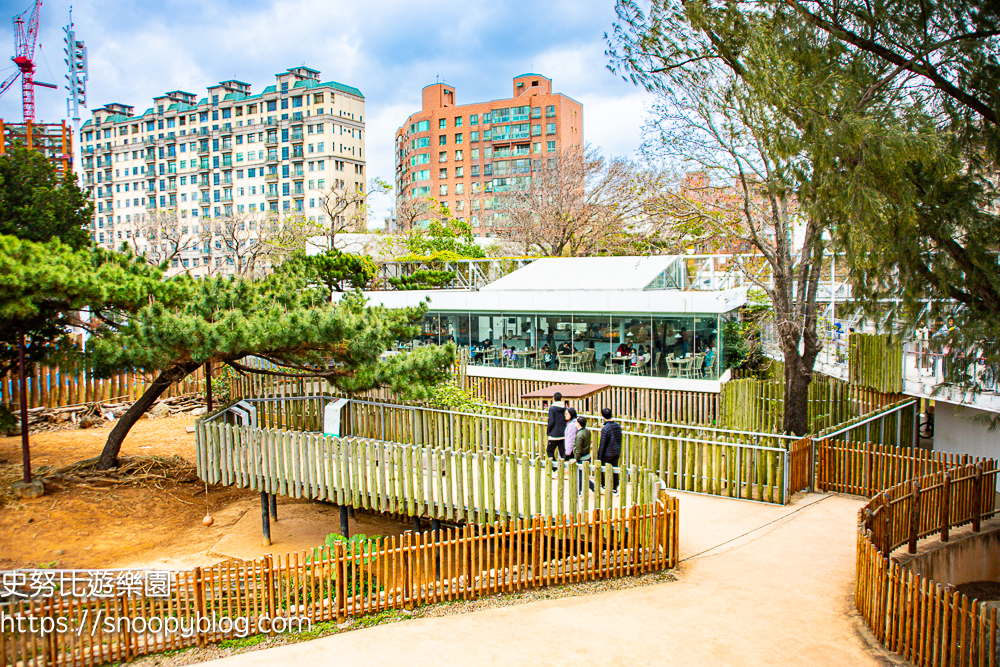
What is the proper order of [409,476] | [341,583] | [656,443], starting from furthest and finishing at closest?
[656,443] < [409,476] < [341,583]

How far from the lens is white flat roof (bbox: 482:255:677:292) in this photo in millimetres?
22712

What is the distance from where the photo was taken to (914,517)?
30.9ft

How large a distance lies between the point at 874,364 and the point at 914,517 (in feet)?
30.9

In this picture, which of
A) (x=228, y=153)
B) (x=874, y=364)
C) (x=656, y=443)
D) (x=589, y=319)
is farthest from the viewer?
(x=228, y=153)

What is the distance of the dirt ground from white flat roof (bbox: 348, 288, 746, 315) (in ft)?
23.2

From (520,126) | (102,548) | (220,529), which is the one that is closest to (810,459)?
(220,529)

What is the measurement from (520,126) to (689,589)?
239 feet

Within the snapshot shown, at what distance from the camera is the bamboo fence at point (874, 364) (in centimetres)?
1669

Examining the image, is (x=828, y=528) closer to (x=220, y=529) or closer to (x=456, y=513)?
(x=456, y=513)

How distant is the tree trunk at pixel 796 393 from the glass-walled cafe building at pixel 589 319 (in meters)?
4.28

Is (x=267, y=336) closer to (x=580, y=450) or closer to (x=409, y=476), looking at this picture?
(x=409, y=476)

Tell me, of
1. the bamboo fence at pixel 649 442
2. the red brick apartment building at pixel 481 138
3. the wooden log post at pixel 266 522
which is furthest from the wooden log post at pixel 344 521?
the red brick apartment building at pixel 481 138

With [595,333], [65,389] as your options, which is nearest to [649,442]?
[595,333]

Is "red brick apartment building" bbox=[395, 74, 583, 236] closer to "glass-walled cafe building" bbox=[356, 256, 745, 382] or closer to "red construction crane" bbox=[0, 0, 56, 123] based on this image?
"red construction crane" bbox=[0, 0, 56, 123]
